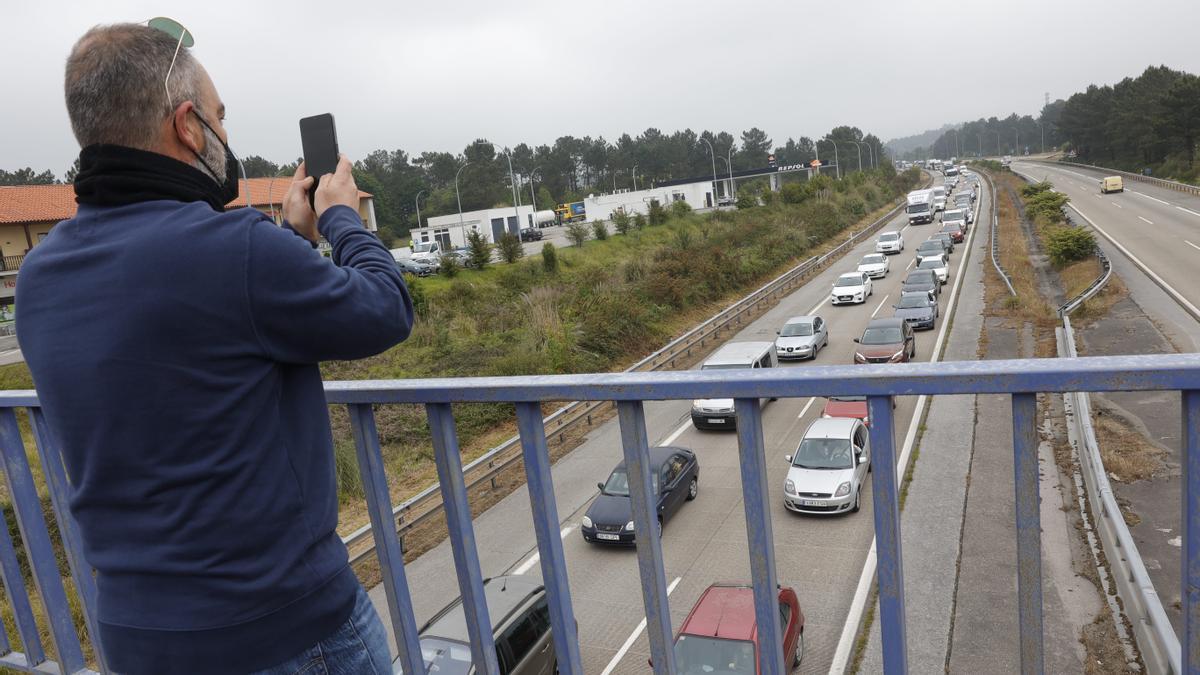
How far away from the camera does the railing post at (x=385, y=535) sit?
2107 mm

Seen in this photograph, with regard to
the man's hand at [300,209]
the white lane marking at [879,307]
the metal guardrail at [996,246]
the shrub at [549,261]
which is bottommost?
the white lane marking at [879,307]

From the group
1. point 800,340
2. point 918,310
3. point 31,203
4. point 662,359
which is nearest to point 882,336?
point 800,340

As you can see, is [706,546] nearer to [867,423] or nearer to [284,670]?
[867,423]

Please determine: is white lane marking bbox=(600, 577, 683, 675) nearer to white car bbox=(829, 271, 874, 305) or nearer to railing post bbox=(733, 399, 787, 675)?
railing post bbox=(733, 399, 787, 675)

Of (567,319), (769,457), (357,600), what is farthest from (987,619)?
(567,319)

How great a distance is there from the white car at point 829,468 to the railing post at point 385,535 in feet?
3.70

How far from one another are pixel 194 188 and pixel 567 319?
23808 mm

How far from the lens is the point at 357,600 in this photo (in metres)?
1.83

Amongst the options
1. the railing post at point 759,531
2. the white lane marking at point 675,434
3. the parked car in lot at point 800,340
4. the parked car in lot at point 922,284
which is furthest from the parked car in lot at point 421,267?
the railing post at point 759,531

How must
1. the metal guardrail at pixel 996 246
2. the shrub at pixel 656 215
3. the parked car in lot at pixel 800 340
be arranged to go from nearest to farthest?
1. the parked car in lot at pixel 800 340
2. the metal guardrail at pixel 996 246
3. the shrub at pixel 656 215

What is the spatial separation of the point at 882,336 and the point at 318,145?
2067 cm

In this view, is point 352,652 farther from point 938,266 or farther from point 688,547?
point 938,266

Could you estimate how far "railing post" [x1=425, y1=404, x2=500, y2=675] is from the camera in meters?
1.99

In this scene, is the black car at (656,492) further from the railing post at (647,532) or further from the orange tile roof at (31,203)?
the orange tile roof at (31,203)
